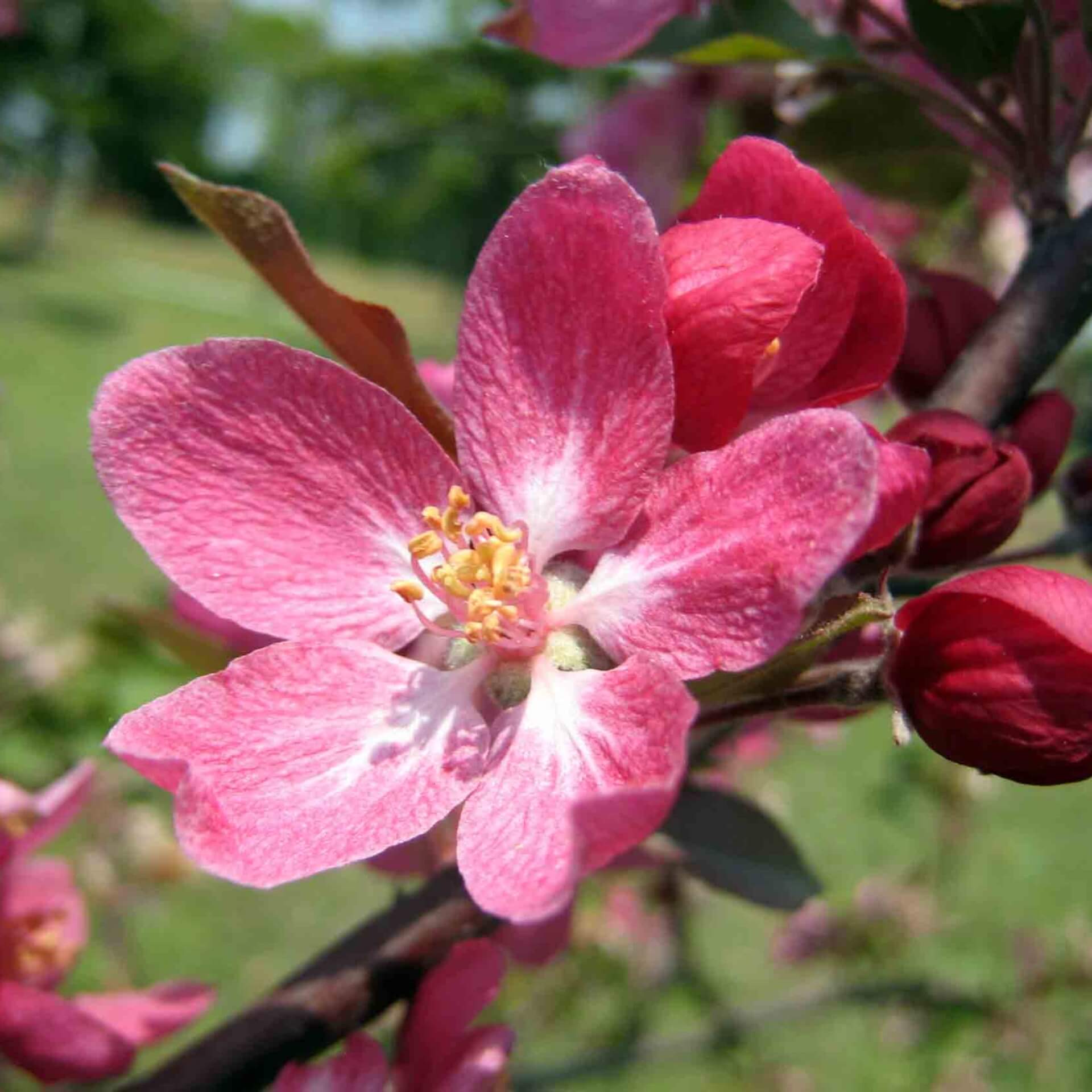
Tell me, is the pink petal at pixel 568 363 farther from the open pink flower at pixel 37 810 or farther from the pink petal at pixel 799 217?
the open pink flower at pixel 37 810

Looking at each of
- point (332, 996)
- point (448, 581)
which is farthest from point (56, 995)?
point (448, 581)

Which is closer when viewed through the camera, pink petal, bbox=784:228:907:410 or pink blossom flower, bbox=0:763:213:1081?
pink petal, bbox=784:228:907:410

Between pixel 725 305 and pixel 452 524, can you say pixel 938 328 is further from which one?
pixel 452 524

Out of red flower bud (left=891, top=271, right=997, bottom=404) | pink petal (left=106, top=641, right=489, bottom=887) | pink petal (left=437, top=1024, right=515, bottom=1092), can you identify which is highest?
red flower bud (left=891, top=271, right=997, bottom=404)

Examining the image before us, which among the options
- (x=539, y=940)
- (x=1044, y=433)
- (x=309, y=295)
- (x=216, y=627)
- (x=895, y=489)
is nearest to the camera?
(x=895, y=489)

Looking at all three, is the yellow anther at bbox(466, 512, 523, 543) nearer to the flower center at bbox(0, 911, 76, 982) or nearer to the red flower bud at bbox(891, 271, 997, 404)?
the red flower bud at bbox(891, 271, 997, 404)

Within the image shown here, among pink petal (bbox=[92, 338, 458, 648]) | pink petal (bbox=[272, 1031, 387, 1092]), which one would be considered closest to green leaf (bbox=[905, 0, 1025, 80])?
pink petal (bbox=[92, 338, 458, 648])

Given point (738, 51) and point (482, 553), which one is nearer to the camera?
point (482, 553)

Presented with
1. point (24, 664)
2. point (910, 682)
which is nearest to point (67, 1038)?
point (910, 682)
